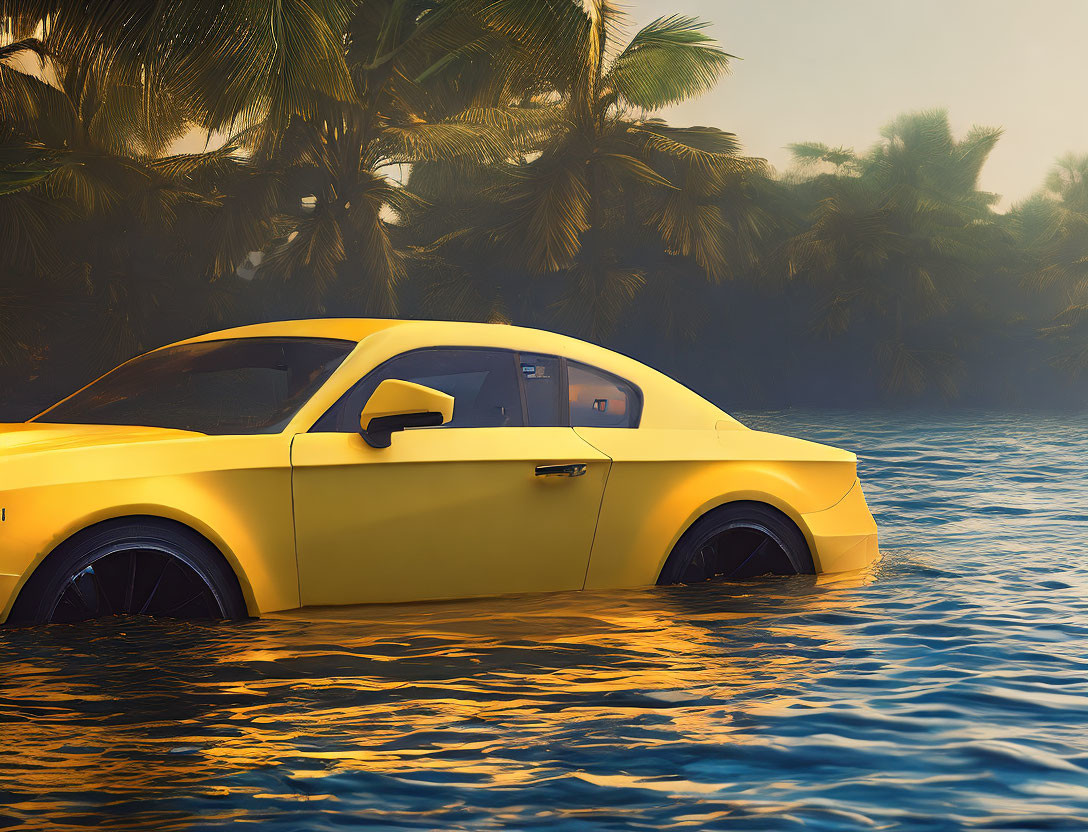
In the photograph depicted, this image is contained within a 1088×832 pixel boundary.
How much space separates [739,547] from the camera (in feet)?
20.9

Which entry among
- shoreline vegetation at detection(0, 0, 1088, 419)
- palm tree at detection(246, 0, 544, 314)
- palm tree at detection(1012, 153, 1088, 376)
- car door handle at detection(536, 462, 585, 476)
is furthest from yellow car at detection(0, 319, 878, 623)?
palm tree at detection(1012, 153, 1088, 376)

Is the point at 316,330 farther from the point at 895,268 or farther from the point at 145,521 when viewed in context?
the point at 895,268

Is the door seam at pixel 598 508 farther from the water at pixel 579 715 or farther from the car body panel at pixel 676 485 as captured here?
the water at pixel 579 715

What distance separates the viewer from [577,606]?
586 centimetres

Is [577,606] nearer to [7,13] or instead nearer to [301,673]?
[301,673]

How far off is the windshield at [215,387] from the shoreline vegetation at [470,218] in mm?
11071

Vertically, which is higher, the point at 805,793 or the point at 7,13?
the point at 7,13

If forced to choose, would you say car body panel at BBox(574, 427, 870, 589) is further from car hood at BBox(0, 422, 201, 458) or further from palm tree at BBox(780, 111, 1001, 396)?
palm tree at BBox(780, 111, 1001, 396)

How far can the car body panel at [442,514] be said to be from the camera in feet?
17.4

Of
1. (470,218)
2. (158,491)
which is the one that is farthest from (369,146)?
(158,491)

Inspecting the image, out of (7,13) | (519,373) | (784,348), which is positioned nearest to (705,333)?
(784,348)

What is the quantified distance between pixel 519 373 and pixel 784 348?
39196 mm

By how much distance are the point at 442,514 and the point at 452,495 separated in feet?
0.29

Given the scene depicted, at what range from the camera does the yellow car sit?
495 cm
